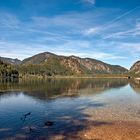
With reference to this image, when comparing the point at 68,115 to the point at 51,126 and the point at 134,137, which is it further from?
the point at 134,137

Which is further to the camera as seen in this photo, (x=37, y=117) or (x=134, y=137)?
(x=37, y=117)

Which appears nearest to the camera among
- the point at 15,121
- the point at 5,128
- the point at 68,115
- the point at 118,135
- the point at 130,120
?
the point at 118,135

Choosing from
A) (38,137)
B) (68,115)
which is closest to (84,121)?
(68,115)

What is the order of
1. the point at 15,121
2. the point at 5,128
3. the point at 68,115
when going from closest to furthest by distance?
the point at 5,128 < the point at 15,121 < the point at 68,115

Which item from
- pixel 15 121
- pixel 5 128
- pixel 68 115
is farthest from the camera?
pixel 68 115

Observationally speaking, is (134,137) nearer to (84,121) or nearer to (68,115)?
(84,121)

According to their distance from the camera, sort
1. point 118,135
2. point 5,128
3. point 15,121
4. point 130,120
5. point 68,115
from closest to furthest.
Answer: point 118,135 → point 5,128 → point 15,121 → point 130,120 → point 68,115

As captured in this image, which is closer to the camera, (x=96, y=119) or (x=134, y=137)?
(x=134, y=137)

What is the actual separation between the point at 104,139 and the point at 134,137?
4937 mm

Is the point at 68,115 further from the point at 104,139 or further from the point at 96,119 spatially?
the point at 104,139

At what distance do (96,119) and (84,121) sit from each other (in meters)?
3.32

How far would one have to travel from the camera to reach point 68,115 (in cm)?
5581

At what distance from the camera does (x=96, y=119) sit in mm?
51125

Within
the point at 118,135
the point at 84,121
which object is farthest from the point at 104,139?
the point at 84,121
